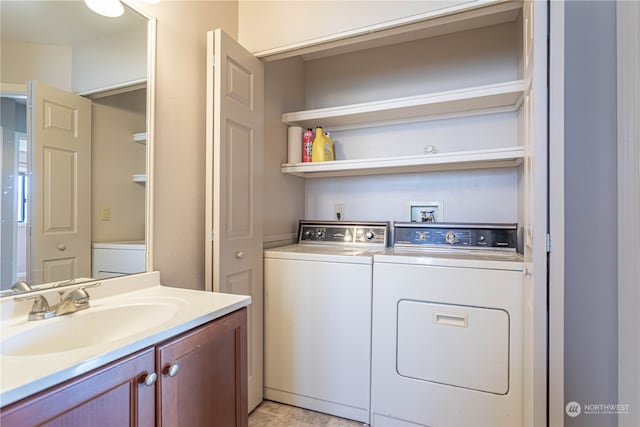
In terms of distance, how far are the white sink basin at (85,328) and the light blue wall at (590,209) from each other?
1.39 m

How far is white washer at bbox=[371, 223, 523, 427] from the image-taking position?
1524mm

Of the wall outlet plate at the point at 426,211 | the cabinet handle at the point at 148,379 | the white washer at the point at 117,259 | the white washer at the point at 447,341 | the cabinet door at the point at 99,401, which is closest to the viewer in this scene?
the cabinet door at the point at 99,401

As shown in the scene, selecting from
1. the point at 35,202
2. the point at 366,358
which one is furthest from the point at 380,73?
the point at 35,202

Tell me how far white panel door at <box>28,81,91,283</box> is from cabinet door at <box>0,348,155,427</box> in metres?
0.54

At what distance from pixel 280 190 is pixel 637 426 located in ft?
6.62

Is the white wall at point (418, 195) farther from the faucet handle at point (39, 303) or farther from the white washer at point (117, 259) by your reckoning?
the faucet handle at point (39, 303)

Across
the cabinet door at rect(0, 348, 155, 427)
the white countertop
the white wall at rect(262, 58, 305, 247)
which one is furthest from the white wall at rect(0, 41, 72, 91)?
the white wall at rect(262, 58, 305, 247)

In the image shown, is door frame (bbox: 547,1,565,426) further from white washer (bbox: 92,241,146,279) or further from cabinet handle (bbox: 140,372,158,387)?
white washer (bbox: 92,241,146,279)

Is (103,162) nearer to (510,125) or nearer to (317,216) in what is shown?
(317,216)

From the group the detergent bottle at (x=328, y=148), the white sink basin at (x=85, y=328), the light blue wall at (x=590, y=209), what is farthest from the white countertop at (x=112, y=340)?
the detergent bottle at (x=328, y=148)

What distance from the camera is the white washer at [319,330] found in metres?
1.80

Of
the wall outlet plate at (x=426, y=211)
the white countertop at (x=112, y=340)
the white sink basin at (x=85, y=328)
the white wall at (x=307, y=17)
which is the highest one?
the white wall at (x=307, y=17)

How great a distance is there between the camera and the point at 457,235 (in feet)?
6.66

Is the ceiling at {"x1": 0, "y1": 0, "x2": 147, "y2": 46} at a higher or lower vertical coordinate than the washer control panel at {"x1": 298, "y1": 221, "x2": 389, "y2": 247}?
higher
